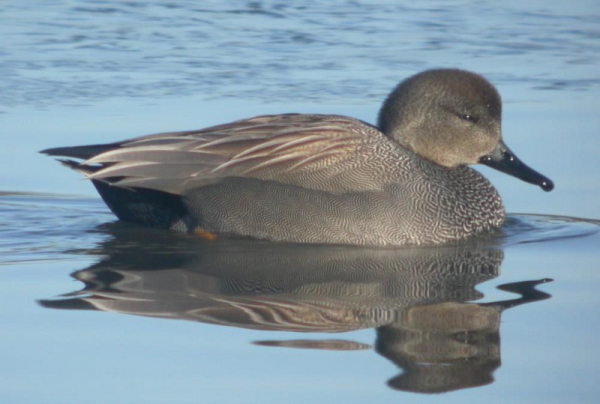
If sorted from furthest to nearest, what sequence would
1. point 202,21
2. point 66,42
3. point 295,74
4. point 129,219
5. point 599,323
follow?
point 202,21
point 66,42
point 295,74
point 129,219
point 599,323

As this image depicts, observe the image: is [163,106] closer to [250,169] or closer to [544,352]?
[250,169]

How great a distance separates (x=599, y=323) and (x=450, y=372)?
108 cm

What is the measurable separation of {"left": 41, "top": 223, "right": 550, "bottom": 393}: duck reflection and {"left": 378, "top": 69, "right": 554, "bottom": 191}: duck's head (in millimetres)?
796

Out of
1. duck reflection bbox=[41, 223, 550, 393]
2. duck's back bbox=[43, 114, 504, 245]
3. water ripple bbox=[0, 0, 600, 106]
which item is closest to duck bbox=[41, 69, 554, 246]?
duck's back bbox=[43, 114, 504, 245]

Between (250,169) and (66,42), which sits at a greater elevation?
(66,42)

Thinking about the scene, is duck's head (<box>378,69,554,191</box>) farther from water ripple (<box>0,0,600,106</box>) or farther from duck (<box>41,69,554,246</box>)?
water ripple (<box>0,0,600,106</box>)

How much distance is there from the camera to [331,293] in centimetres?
642

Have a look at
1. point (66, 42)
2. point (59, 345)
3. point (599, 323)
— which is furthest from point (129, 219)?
point (66, 42)

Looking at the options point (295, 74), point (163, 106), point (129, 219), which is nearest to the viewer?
point (129, 219)

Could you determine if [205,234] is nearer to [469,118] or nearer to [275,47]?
[469,118]

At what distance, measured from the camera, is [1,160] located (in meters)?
9.05

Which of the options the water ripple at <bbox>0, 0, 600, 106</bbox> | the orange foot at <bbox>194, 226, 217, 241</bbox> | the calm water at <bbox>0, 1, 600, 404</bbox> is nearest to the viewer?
the calm water at <bbox>0, 1, 600, 404</bbox>

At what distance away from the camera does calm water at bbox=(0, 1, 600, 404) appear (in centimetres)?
548

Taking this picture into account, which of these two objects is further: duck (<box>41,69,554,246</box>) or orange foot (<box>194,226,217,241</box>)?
orange foot (<box>194,226,217,241</box>)
